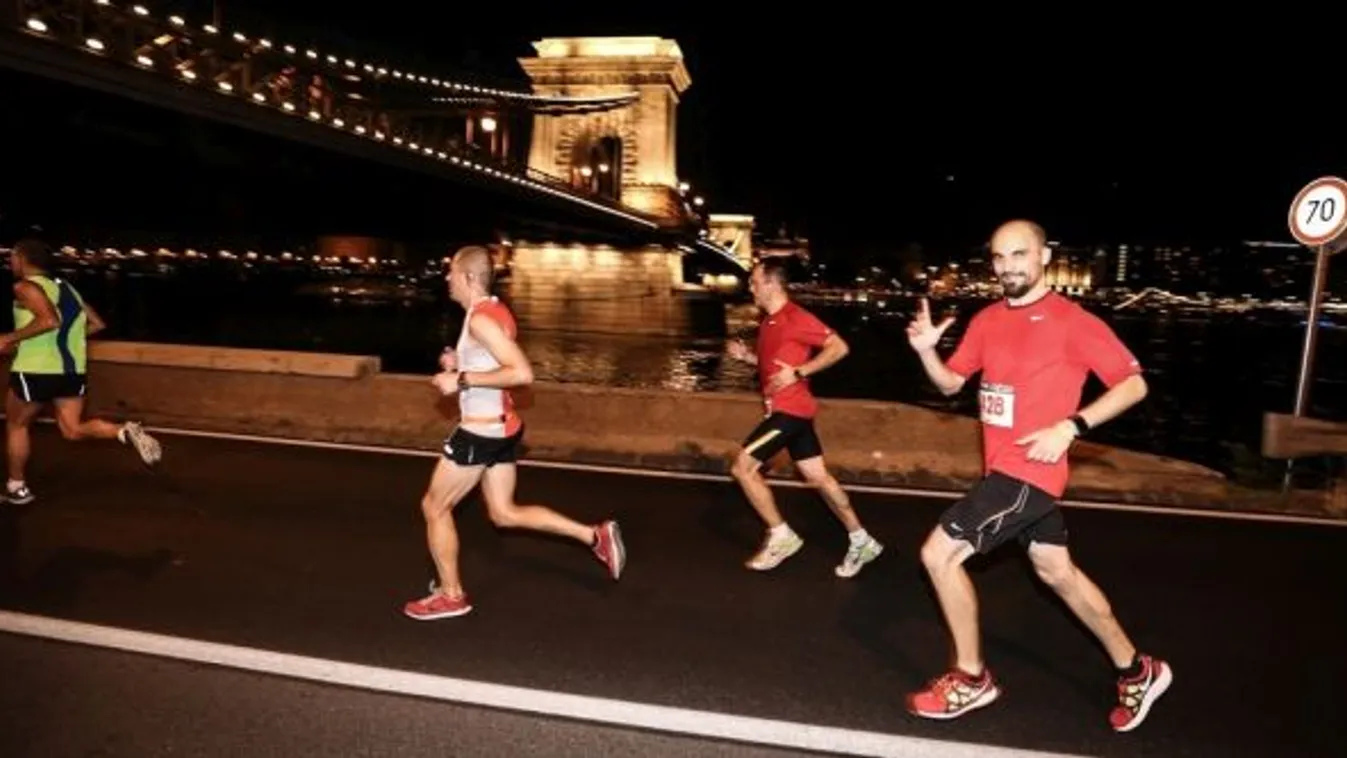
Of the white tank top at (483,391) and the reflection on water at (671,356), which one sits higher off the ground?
the white tank top at (483,391)

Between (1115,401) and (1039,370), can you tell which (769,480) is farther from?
(1115,401)

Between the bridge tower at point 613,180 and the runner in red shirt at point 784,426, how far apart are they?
148ft

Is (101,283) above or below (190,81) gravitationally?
below

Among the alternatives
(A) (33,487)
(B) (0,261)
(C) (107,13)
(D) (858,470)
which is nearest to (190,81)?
(C) (107,13)

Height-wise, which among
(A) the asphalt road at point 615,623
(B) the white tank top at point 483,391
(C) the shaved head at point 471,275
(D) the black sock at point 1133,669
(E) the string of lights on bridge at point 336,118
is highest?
(E) the string of lights on bridge at point 336,118

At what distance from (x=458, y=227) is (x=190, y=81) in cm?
2706

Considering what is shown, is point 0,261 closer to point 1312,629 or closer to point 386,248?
point 386,248

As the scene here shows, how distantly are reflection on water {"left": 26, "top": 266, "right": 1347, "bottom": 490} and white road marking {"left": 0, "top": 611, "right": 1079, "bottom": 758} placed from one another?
1637 cm

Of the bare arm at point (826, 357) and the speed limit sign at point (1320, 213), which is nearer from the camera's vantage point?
the bare arm at point (826, 357)

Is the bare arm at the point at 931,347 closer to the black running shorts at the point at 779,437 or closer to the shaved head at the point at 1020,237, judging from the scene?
the shaved head at the point at 1020,237

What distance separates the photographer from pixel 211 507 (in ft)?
22.0

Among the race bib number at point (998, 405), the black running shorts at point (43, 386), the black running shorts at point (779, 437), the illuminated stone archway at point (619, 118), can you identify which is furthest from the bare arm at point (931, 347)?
the illuminated stone archway at point (619, 118)

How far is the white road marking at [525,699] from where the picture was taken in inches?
146

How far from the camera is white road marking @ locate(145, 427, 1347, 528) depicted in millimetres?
7176
